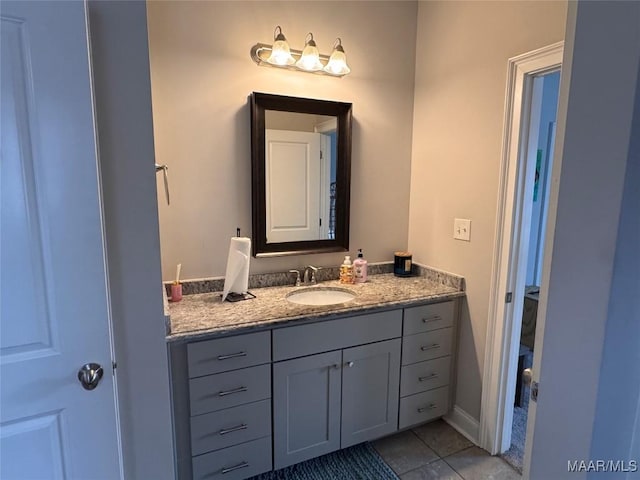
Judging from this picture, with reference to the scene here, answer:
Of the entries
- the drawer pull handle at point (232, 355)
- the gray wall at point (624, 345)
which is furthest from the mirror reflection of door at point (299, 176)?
the gray wall at point (624, 345)

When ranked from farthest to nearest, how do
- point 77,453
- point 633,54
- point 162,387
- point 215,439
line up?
1. point 215,439
2. point 162,387
3. point 77,453
4. point 633,54

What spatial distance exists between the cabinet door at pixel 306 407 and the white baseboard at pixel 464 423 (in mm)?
795

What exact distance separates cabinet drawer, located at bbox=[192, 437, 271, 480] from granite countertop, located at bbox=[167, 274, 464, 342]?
54 centimetres

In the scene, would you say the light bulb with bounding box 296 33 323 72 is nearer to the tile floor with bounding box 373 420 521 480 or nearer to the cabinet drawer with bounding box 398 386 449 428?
the cabinet drawer with bounding box 398 386 449 428

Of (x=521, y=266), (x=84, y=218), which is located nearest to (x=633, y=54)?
(x=84, y=218)

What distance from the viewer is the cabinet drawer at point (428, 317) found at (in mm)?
1941

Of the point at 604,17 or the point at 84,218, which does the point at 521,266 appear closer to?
the point at 604,17

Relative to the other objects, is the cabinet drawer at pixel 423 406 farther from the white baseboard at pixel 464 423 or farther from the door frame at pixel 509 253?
the door frame at pixel 509 253

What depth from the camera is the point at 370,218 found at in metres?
2.36

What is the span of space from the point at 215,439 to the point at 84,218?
1.08 metres

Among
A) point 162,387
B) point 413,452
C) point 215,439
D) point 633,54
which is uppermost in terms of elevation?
point 633,54

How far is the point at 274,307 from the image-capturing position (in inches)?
68.7

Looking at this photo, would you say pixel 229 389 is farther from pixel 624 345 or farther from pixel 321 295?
pixel 624 345

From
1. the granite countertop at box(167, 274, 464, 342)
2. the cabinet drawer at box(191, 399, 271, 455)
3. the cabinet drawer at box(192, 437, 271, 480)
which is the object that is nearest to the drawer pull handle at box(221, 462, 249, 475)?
the cabinet drawer at box(192, 437, 271, 480)
